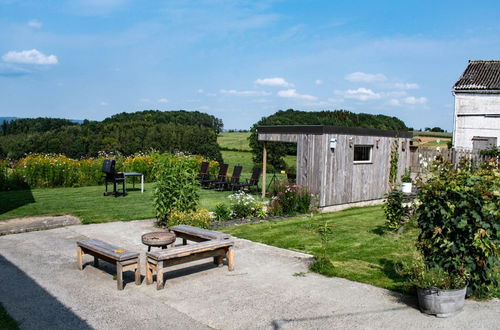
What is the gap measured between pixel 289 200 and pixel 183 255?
5.28 metres

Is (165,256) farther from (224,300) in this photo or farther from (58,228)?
(58,228)

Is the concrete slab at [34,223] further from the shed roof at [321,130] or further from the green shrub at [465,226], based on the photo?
the green shrub at [465,226]

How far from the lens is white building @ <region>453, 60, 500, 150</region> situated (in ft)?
69.9

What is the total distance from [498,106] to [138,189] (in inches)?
691

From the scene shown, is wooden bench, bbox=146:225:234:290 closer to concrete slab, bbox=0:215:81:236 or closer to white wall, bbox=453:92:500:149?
concrete slab, bbox=0:215:81:236

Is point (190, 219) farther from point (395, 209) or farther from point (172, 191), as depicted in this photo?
point (395, 209)

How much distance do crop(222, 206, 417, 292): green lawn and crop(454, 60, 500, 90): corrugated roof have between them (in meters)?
14.7

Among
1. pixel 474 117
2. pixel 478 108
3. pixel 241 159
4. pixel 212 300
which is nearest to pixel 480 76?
pixel 478 108

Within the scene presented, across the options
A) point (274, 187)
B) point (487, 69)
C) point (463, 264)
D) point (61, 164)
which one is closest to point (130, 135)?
point (61, 164)

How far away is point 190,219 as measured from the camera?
8062 mm

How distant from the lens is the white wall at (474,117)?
69.9ft

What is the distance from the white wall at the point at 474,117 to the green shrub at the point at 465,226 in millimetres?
18953

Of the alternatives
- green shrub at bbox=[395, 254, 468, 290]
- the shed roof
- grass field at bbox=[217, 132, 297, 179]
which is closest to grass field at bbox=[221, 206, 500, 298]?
green shrub at bbox=[395, 254, 468, 290]

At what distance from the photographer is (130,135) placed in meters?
40.9
